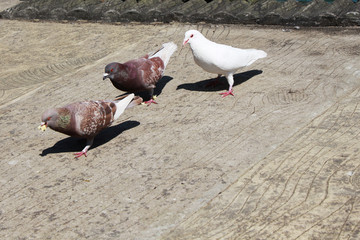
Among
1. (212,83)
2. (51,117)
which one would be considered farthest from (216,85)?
(51,117)

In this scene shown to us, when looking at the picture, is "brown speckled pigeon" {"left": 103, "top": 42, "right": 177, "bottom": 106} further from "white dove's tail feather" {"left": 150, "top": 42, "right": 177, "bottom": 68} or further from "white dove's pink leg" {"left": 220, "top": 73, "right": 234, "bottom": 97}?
"white dove's pink leg" {"left": 220, "top": 73, "right": 234, "bottom": 97}

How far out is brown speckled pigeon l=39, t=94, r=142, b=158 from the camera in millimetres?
5289

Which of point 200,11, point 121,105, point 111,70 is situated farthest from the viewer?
point 200,11

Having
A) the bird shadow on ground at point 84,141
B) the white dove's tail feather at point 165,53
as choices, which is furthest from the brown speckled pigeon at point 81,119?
the white dove's tail feather at point 165,53

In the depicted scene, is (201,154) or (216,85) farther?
(216,85)

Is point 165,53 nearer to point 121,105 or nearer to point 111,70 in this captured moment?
point 111,70

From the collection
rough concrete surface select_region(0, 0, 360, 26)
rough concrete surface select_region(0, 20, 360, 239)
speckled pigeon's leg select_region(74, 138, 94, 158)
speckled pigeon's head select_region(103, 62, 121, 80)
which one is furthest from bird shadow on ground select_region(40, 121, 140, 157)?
rough concrete surface select_region(0, 0, 360, 26)

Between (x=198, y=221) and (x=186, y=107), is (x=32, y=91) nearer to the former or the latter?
(x=186, y=107)

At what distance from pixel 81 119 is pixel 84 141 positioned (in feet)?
2.28

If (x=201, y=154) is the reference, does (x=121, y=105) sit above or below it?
above

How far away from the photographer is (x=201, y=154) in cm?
524

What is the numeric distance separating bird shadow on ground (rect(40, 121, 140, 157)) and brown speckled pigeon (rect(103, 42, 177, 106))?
0.47 meters

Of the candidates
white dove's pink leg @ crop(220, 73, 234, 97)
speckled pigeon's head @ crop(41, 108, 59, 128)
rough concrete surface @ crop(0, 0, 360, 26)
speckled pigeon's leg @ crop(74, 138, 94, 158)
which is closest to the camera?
speckled pigeon's head @ crop(41, 108, 59, 128)

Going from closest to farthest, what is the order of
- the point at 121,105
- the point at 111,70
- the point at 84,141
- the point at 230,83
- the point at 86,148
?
the point at 86,148 < the point at 121,105 < the point at 84,141 < the point at 111,70 < the point at 230,83
